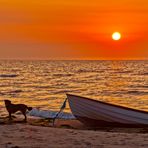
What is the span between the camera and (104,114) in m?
17.2

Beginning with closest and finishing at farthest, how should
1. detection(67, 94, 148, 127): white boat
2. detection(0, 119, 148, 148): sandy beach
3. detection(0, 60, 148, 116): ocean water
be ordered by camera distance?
detection(0, 119, 148, 148): sandy beach
detection(67, 94, 148, 127): white boat
detection(0, 60, 148, 116): ocean water

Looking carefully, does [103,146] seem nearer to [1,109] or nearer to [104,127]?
[104,127]

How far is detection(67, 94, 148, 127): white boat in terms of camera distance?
54.4 ft

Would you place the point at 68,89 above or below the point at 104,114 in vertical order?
above

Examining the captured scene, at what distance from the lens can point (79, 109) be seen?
17641mm

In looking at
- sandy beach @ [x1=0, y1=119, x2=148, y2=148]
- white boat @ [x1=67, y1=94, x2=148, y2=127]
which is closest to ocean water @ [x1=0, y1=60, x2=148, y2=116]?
white boat @ [x1=67, y1=94, x2=148, y2=127]

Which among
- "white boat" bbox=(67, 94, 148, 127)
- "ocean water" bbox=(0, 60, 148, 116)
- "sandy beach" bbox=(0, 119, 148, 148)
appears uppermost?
"ocean water" bbox=(0, 60, 148, 116)

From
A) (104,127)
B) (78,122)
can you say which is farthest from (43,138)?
(78,122)

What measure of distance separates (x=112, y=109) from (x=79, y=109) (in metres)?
1.55

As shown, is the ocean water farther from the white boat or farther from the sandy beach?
the sandy beach

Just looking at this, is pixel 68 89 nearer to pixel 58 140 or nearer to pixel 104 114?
pixel 104 114

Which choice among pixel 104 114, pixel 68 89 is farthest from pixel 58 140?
pixel 68 89

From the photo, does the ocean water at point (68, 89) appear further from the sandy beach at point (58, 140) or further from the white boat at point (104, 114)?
the sandy beach at point (58, 140)

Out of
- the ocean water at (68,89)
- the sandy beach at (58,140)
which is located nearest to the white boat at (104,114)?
the sandy beach at (58,140)
